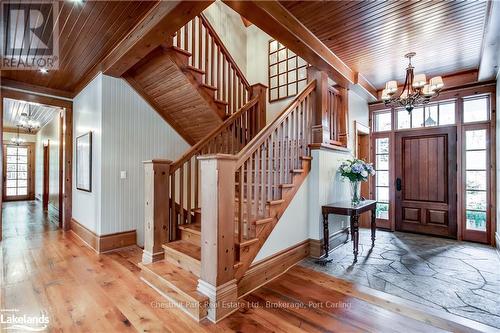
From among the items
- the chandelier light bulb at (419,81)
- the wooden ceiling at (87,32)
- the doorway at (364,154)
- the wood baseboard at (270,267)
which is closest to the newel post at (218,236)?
the wood baseboard at (270,267)

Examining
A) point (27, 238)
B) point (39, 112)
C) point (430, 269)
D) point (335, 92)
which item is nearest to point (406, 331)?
point (430, 269)

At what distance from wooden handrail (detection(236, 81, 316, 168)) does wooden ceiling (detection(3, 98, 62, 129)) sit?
5.56m

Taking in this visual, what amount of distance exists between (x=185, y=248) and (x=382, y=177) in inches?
177

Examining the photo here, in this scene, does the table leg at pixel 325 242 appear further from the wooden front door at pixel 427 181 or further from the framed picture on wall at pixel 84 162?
the framed picture on wall at pixel 84 162

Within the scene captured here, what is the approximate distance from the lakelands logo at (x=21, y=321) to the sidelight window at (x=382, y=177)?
18.7ft

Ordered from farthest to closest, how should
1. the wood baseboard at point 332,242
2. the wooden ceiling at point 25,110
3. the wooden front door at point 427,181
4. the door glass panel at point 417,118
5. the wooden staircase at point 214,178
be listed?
the wooden ceiling at point 25,110 < the door glass panel at point 417,118 < the wooden front door at point 427,181 < the wood baseboard at point 332,242 < the wooden staircase at point 214,178

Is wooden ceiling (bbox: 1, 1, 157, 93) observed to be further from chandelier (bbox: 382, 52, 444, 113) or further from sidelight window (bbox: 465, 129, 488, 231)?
sidelight window (bbox: 465, 129, 488, 231)

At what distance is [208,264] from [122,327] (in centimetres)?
80

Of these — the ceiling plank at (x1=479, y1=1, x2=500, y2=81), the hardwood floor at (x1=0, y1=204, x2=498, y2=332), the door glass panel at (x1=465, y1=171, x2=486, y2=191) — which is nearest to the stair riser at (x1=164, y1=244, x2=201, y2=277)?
the hardwood floor at (x1=0, y1=204, x2=498, y2=332)

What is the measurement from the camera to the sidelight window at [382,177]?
17.7 feet

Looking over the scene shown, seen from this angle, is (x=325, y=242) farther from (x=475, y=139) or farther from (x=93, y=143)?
(x=93, y=143)

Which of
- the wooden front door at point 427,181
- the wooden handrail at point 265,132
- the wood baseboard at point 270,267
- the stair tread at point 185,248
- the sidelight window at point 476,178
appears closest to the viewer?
the wooden handrail at point 265,132

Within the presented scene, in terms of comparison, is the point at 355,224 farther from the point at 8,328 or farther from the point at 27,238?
the point at 27,238

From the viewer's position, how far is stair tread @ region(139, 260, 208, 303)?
225 centimetres
